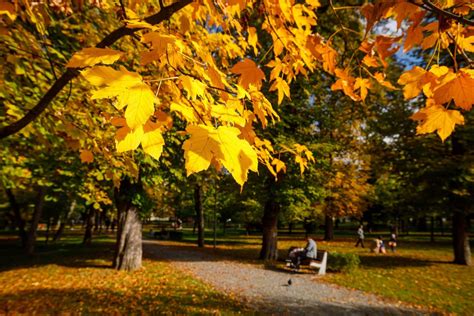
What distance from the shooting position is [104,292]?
26.8 ft

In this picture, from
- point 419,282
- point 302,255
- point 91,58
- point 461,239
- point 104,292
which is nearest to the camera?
point 91,58

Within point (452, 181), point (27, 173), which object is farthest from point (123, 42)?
point (452, 181)

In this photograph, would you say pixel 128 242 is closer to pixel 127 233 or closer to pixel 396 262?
pixel 127 233

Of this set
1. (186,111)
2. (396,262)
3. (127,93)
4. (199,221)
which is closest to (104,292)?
(186,111)

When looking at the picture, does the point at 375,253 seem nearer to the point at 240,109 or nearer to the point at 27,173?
the point at 27,173

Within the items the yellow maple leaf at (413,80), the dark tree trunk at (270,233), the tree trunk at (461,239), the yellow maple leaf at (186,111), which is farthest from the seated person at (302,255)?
the yellow maple leaf at (186,111)

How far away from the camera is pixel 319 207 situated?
2627 cm

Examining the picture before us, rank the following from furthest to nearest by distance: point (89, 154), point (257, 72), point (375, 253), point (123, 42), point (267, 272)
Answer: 1. point (375, 253)
2. point (267, 272)
3. point (123, 42)
4. point (89, 154)
5. point (257, 72)

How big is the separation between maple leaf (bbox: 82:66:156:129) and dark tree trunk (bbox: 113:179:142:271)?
435 inches

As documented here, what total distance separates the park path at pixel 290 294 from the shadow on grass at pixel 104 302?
1.00 m

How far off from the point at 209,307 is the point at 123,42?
19.7 feet

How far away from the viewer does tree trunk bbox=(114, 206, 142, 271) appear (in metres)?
11.6

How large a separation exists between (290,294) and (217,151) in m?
8.33

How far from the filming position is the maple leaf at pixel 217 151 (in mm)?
1135
